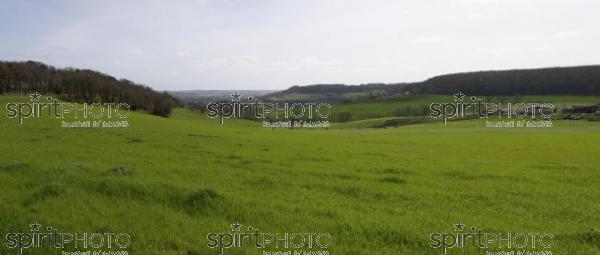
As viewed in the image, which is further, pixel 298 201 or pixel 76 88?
pixel 76 88

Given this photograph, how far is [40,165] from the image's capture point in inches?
763

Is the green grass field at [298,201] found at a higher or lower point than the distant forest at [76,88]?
lower

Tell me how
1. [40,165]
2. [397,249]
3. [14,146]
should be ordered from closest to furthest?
[397,249] < [40,165] < [14,146]

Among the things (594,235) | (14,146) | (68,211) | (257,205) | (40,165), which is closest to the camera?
(594,235)

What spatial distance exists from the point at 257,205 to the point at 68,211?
5035 mm

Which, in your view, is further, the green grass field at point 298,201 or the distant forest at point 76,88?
the distant forest at point 76,88

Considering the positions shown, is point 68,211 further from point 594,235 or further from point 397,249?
point 594,235

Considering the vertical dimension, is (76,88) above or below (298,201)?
above

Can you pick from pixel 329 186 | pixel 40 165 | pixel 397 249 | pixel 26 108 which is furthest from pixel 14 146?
pixel 26 108

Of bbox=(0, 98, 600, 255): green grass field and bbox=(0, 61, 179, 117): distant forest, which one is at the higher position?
bbox=(0, 61, 179, 117): distant forest

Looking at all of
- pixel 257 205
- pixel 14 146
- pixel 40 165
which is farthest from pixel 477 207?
pixel 14 146

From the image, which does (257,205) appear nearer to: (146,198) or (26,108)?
(146,198)

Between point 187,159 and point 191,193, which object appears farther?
point 187,159

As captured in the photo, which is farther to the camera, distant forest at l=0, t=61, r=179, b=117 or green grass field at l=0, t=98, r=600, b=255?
distant forest at l=0, t=61, r=179, b=117
